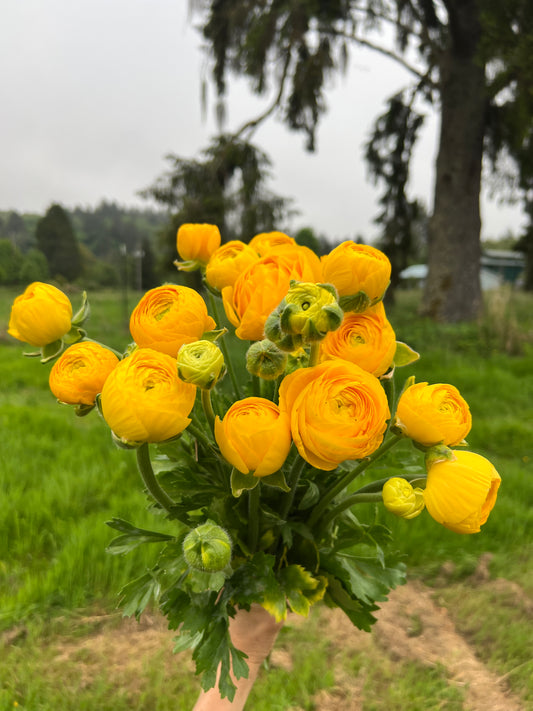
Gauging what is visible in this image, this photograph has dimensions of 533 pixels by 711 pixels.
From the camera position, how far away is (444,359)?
449 centimetres

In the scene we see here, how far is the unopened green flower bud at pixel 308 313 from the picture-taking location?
0.45 m

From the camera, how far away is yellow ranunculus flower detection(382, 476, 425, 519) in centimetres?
50

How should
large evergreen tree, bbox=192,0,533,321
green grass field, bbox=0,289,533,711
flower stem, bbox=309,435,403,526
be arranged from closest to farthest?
flower stem, bbox=309,435,403,526 → green grass field, bbox=0,289,533,711 → large evergreen tree, bbox=192,0,533,321

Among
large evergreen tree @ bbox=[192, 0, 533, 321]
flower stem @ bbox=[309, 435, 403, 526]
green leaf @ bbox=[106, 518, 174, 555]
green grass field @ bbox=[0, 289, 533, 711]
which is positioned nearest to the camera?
flower stem @ bbox=[309, 435, 403, 526]

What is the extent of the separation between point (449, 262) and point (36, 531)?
5576 mm

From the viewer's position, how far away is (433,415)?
Answer: 0.49m

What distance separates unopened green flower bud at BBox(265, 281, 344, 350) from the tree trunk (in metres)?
5.99

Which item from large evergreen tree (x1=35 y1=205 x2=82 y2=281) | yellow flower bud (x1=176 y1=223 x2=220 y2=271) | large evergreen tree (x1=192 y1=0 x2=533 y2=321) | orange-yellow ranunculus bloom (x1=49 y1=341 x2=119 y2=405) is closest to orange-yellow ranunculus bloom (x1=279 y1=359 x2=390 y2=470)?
orange-yellow ranunculus bloom (x1=49 y1=341 x2=119 y2=405)

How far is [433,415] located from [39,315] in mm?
447

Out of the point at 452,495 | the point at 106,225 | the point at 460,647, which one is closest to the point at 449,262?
the point at 106,225

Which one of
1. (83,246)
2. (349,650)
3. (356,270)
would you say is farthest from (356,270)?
(83,246)

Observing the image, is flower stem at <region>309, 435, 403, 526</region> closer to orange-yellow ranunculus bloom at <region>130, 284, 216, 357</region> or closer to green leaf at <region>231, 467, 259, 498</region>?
green leaf at <region>231, 467, 259, 498</region>

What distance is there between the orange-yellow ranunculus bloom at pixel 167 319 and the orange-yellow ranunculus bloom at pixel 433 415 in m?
0.24

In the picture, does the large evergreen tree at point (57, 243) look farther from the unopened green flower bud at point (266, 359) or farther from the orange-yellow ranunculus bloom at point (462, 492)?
the orange-yellow ranunculus bloom at point (462, 492)
